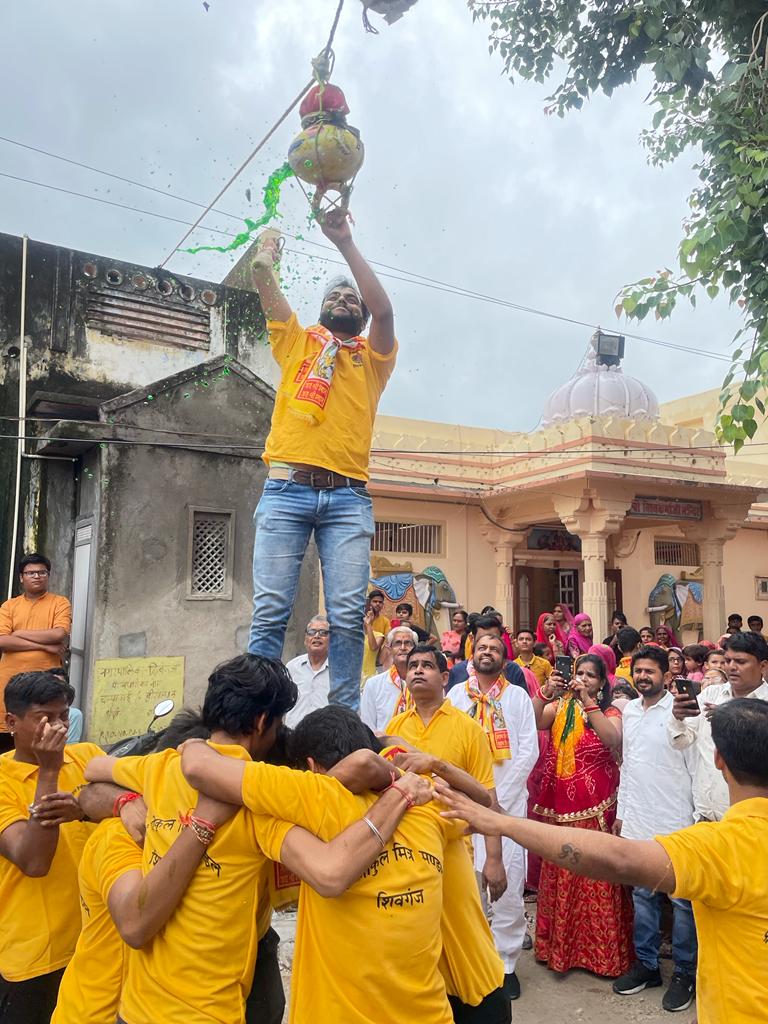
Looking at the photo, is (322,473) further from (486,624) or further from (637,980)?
(637,980)

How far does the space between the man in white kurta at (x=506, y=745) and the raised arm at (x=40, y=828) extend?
2.98 metres

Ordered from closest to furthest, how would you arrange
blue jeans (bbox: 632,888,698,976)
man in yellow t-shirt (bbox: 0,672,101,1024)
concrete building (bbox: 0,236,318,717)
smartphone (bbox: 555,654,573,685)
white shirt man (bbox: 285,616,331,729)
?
man in yellow t-shirt (bbox: 0,672,101,1024), blue jeans (bbox: 632,888,698,976), smartphone (bbox: 555,654,573,685), white shirt man (bbox: 285,616,331,729), concrete building (bbox: 0,236,318,717)

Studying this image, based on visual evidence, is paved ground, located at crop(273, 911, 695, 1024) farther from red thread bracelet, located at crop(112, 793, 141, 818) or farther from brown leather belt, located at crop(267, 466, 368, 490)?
brown leather belt, located at crop(267, 466, 368, 490)

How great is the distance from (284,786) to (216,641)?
686 centimetres

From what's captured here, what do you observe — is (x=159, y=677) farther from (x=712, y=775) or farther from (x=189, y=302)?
(x=712, y=775)

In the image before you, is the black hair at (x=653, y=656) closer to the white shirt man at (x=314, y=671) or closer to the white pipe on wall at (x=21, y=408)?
the white shirt man at (x=314, y=671)

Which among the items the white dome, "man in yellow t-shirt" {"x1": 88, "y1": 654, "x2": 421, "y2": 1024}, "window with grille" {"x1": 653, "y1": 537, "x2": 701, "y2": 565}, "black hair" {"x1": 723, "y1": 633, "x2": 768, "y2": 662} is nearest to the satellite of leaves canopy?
"black hair" {"x1": 723, "y1": 633, "x2": 768, "y2": 662}

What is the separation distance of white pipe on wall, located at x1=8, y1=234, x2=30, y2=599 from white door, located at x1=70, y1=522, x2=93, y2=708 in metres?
0.65

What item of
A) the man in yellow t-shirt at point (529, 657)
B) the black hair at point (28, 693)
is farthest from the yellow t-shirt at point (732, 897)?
the man in yellow t-shirt at point (529, 657)

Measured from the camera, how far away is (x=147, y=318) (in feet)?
32.8

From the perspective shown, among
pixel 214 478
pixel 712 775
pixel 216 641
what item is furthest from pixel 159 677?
pixel 712 775

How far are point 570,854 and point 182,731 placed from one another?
4.34 feet

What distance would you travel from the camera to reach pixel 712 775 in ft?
15.6

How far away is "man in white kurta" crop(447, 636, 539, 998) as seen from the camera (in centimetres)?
485
